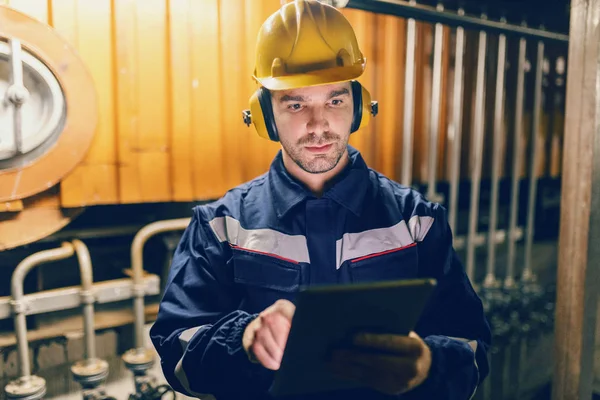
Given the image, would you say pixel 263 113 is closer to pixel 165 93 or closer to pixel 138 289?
pixel 165 93

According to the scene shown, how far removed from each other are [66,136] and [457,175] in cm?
220

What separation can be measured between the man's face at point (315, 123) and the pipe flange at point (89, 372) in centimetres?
133

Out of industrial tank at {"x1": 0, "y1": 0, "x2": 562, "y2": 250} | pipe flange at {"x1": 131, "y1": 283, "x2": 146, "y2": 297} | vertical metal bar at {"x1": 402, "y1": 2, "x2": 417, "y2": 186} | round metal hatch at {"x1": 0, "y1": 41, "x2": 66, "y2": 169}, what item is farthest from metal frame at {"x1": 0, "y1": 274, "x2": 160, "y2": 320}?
vertical metal bar at {"x1": 402, "y1": 2, "x2": 417, "y2": 186}

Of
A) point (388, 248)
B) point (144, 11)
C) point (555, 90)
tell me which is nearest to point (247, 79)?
point (144, 11)

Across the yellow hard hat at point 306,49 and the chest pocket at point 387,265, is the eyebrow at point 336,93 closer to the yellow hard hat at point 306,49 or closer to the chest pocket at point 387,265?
the yellow hard hat at point 306,49

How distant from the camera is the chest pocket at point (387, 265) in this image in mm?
1369

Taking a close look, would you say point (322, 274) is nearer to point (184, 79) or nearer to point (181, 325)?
point (181, 325)

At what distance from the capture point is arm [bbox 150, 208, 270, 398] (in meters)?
1.23

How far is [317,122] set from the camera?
134 cm

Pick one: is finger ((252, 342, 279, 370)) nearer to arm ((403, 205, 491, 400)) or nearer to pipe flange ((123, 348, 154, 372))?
arm ((403, 205, 491, 400))

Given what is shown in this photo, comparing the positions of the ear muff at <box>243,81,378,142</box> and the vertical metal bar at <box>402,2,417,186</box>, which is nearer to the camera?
the ear muff at <box>243,81,378,142</box>

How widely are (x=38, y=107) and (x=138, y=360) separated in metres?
1.12

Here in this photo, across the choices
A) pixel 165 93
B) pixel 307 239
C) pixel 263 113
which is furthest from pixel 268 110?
pixel 165 93

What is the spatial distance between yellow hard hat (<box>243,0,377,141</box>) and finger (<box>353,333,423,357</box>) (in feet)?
2.18
